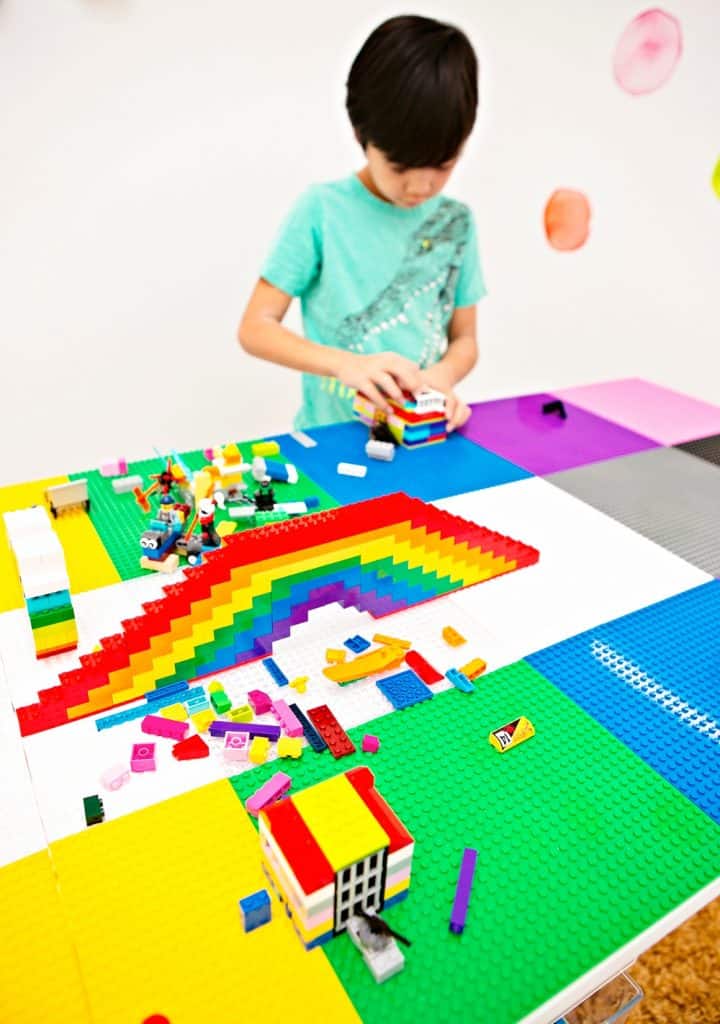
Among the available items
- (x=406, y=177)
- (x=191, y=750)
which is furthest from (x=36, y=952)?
(x=406, y=177)

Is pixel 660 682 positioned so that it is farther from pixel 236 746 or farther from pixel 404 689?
pixel 236 746

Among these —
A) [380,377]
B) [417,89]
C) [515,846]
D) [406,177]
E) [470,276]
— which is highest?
[417,89]

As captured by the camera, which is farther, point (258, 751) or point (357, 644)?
point (357, 644)

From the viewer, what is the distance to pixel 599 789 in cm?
67

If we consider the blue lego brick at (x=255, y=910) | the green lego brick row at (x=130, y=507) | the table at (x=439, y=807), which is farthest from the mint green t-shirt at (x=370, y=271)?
the blue lego brick at (x=255, y=910)

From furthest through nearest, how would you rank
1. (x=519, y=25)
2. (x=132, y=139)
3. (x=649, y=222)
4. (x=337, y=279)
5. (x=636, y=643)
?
1. (x=649, y=222)
2. (x=519, y=25)
3. (x=132, y=139)
4. (x=337, y=279)
5. (x=636, y=643)

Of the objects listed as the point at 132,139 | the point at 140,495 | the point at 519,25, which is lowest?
the point at 140,495

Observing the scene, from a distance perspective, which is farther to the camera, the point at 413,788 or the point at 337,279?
the point at 337,279

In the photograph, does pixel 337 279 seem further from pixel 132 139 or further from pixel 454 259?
pixel 132 139

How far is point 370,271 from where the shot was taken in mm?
1436

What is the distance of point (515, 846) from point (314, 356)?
98 cm

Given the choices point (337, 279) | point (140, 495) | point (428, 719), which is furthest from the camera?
point (337, 279)

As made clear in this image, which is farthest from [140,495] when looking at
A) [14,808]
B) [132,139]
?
[132,139]

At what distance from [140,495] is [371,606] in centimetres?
45
